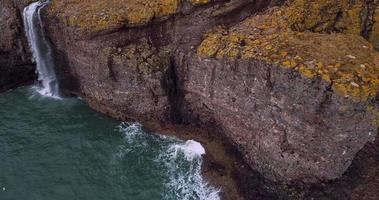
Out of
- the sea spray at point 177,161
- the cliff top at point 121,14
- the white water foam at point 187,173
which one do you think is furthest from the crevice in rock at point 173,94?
the cliff top at point 121,14

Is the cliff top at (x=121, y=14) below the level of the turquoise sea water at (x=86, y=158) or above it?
above

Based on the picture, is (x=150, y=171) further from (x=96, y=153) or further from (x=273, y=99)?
(x=273, y=99)

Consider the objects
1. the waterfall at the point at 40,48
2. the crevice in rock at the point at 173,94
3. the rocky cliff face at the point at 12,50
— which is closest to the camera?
the crevice in rock at the point at 173,94

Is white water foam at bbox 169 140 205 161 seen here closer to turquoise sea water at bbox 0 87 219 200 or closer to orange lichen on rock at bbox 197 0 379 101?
turquoise sea water at bbox 0 87 219 200

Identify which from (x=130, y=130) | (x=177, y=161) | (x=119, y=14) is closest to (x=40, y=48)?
(x=119, y=14)

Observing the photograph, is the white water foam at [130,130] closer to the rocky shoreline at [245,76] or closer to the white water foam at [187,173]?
the rocky shoreline at [245,76]

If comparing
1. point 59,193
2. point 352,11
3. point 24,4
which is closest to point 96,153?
point 59,193

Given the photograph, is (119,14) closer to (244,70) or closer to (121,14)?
(121,14)
